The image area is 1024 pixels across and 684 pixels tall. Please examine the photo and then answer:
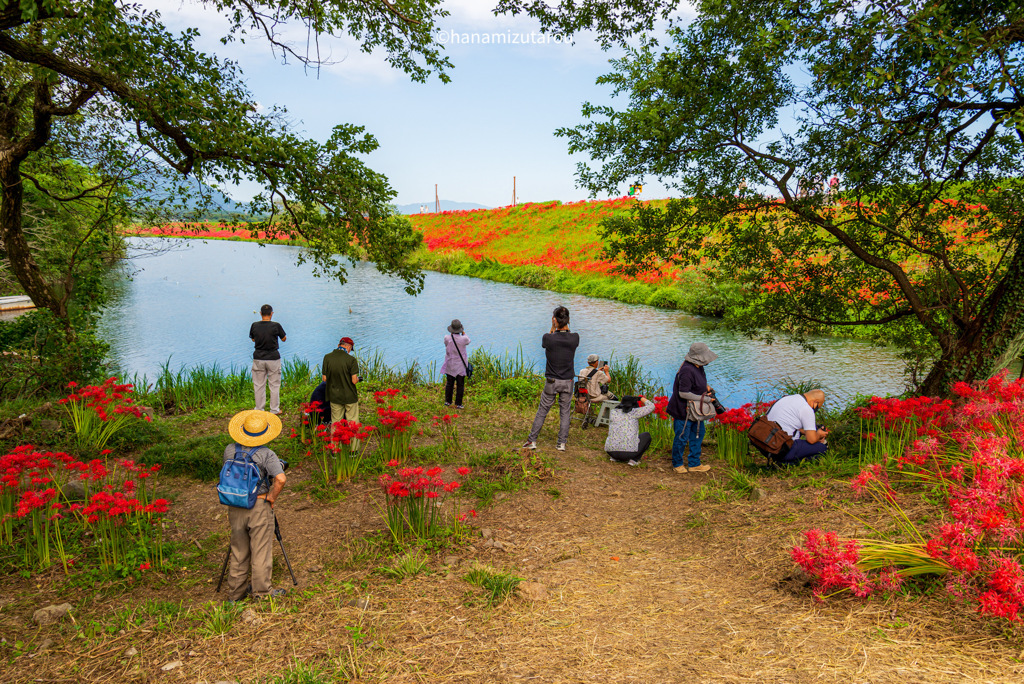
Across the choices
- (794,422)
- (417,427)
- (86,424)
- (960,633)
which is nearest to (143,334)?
(86,424)

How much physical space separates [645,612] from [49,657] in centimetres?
382

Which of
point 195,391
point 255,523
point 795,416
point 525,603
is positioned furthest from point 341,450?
point 195,391

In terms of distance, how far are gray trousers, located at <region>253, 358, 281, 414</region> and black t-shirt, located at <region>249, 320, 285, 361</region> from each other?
0.34 feet

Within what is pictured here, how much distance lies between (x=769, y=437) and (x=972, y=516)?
2796 mm

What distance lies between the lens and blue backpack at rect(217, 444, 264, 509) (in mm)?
4207

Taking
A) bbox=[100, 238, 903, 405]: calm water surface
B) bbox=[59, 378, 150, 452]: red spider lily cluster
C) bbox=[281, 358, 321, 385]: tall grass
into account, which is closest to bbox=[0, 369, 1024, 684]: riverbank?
bbox=[59, 378, 150, 452]: red spider lily cluster

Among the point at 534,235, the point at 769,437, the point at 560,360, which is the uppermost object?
the point at 534,235

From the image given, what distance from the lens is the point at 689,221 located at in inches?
356

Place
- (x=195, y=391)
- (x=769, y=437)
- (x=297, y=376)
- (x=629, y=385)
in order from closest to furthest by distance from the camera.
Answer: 1. (x=769, y=437)
2. (x=195, y=391)
3. (x=629, y=385)
4. (x=297, y=376)

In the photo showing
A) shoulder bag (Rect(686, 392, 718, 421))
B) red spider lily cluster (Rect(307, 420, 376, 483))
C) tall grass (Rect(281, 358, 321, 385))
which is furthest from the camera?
tall grass (Rect(281, 358, 321, 385))

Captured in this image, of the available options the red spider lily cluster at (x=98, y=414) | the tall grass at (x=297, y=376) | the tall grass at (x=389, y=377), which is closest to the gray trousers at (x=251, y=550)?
the red spider lily cluster at (x=98, y=414)

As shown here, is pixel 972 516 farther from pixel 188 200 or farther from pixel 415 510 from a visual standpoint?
pixel 188 200

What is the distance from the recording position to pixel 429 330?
67.7 ft

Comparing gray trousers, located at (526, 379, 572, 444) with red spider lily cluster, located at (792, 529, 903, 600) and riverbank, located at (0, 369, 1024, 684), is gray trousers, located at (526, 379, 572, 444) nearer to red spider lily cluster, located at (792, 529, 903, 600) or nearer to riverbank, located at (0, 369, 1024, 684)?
riverbank, located at (0, 369, 1024, 684)
